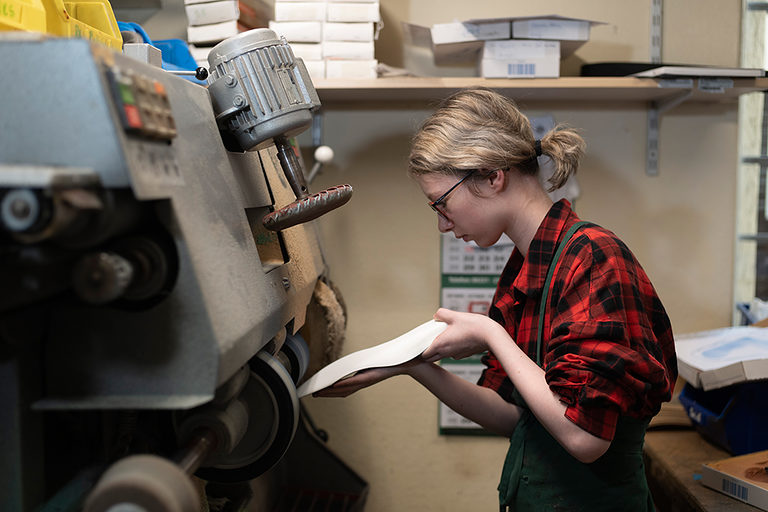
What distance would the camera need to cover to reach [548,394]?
1.02 m

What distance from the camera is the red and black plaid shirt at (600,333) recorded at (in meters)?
0.98

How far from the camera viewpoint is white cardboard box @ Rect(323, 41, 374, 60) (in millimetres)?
1803

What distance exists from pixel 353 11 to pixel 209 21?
1.33 feet

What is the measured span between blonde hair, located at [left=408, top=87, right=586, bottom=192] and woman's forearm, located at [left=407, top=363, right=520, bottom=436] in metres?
0.42

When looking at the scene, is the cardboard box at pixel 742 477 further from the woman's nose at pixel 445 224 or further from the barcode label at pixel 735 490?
the woman's nose at pixel 445 224

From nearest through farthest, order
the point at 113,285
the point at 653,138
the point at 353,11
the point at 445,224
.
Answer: the point at 113,285 → the point at 445,224 → the point at 353,11 → the point at 653,138

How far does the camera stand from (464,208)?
4.14ft

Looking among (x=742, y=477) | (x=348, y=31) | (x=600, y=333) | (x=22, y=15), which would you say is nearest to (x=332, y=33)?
(x=348, y=31)

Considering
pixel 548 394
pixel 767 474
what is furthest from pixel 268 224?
pixel 767 474

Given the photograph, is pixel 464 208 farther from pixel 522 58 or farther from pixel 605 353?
pixel 522 58

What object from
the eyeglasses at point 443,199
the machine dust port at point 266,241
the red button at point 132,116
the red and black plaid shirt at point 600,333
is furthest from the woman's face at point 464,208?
the red button at point 132,116

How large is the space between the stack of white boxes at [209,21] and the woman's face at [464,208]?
82 centimetres

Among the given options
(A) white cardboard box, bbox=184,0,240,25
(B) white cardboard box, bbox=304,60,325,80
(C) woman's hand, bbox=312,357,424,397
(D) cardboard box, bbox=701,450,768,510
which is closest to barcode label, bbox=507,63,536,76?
(B) white cardboard box, bbox=304,60,325,80

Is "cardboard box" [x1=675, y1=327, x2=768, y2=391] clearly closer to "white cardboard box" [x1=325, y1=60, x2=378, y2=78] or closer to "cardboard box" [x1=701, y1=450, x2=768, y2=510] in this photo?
"cardboard box" [x1=701, y1=450, x2=768, y2=510]
